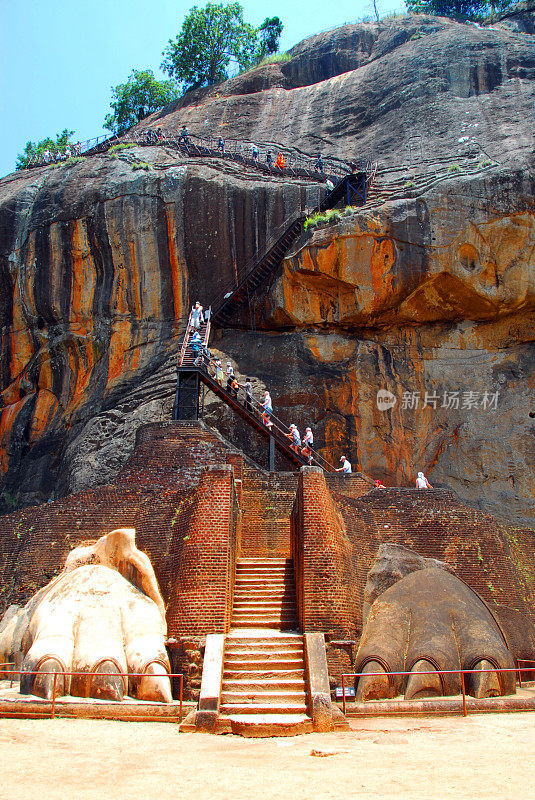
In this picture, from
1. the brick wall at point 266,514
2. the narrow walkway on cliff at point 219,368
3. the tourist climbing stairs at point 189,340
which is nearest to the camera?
the brick wall at point 266,514

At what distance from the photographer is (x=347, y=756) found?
25.1ft

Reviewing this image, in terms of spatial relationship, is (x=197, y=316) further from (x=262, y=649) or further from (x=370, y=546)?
(x=262, y=649)

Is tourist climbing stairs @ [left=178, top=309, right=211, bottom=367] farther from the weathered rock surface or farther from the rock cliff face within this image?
the weathered rock surface

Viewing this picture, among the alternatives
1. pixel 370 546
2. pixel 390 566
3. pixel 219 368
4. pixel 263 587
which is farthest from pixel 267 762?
pixel 219 368

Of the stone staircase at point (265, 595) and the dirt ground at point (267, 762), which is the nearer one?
the dirt ground at point (267, 762)

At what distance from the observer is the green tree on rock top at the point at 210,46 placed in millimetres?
42750

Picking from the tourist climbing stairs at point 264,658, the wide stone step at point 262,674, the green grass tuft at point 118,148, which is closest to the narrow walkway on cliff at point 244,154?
the green grass tuft at point 118,148

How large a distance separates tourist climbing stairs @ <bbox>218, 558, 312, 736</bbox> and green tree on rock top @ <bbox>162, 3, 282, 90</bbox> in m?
35.1

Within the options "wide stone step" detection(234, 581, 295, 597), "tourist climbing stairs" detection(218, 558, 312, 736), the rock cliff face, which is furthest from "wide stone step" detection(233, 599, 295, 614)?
the rock cliff face

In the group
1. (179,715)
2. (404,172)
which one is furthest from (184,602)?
(404,172)

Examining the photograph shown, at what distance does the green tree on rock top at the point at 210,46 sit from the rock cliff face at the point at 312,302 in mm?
17089

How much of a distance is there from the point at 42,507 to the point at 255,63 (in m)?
34.0

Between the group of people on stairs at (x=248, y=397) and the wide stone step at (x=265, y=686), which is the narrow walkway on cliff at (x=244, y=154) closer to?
the group of people on stairs at (x=248, y=397)

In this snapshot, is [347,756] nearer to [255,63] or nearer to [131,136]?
[131,136]
